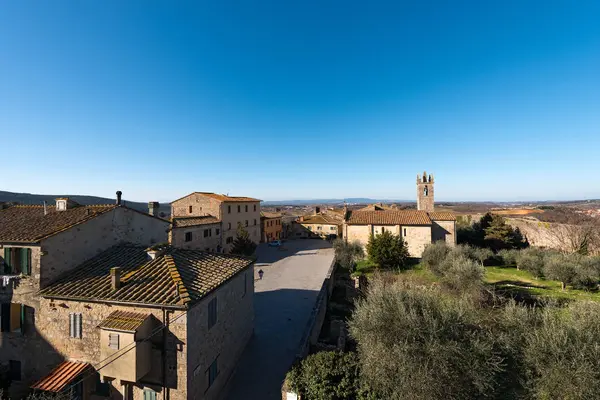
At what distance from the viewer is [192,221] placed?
32375 mm

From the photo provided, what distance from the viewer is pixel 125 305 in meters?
8.99

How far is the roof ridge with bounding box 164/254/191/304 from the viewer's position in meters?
8.76

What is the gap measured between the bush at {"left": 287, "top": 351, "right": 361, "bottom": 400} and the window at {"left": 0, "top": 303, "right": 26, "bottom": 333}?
33.6 feet

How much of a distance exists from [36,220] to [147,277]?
6.93 m

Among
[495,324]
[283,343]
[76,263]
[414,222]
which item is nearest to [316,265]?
[414,222]

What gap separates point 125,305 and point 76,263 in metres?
4.16

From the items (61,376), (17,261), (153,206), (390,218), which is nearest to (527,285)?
(390,218)

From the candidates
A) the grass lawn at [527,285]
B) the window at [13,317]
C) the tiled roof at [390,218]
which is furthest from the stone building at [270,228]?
the window at [13,317]

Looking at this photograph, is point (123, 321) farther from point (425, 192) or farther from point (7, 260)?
point (425, 192)

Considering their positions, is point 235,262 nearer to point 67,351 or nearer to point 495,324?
point 67,351

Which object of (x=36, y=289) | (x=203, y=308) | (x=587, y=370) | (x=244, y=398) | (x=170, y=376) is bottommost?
(x=244, y=398)

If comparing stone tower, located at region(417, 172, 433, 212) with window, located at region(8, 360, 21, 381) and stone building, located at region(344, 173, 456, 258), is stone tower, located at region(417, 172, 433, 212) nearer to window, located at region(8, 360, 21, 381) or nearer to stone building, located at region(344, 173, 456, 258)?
stone building, located at region(344, 173, 456, 258)

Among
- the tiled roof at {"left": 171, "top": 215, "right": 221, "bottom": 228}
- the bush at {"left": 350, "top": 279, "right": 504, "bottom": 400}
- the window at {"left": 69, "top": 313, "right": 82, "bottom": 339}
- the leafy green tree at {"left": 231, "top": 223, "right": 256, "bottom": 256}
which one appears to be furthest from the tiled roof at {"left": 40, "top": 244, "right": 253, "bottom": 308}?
the leafy green tree at {"left": 231, "top": 223, "right": 256, "bottom": 256}

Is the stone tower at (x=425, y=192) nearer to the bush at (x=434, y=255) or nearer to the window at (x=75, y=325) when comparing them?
the bush at (x=434, y=255)
